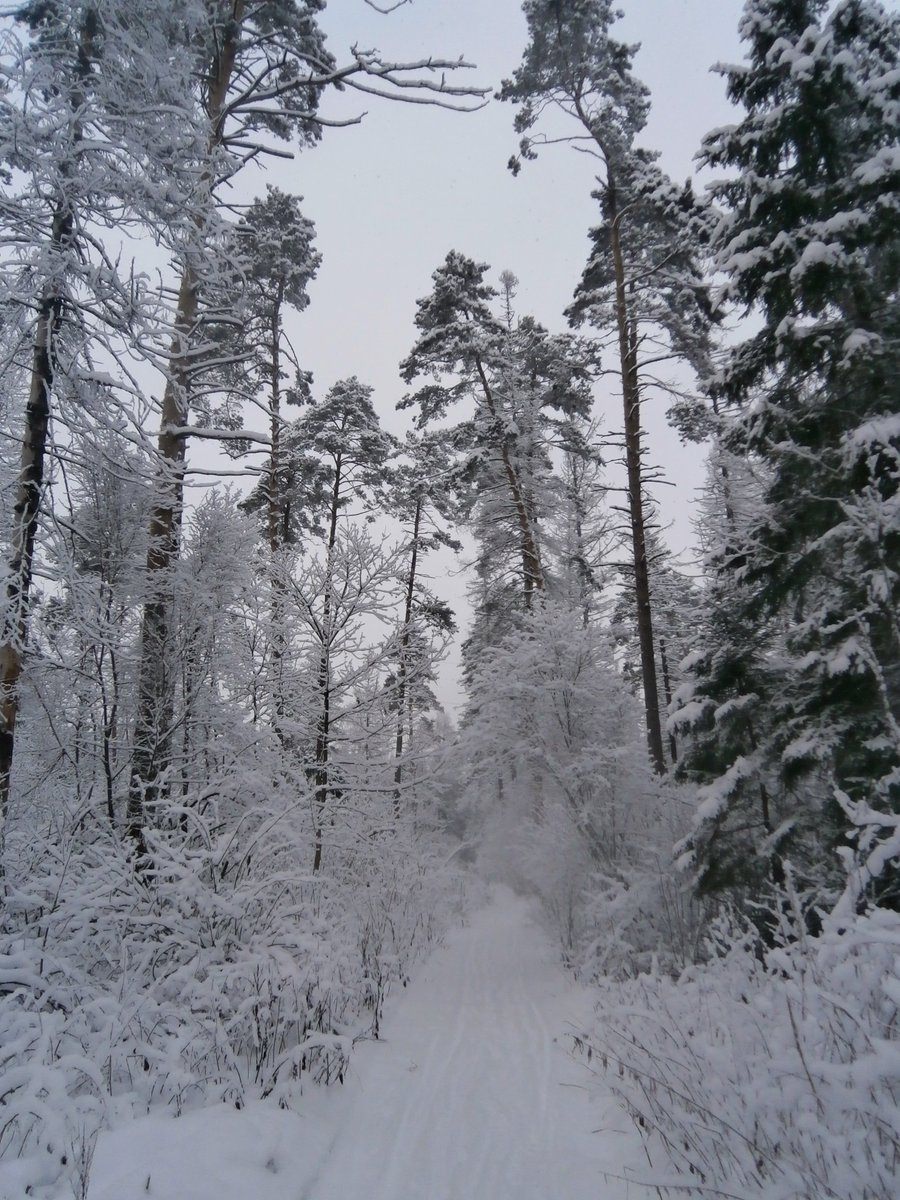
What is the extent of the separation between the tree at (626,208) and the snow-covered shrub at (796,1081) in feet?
26.2

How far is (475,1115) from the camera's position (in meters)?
4.02

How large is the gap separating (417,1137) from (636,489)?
33.7 ft

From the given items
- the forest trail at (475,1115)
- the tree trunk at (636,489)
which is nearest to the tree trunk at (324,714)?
the forest trail at (475,1115)

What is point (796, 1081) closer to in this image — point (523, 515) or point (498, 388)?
point (523, 515)

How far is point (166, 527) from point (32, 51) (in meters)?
4.11

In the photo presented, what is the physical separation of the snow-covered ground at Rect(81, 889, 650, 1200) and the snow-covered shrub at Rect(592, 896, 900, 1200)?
1.42ft

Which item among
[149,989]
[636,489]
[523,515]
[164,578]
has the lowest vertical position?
[149,989]

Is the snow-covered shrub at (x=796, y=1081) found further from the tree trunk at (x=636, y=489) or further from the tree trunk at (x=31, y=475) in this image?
the tree trunk at (x=636, y=489)

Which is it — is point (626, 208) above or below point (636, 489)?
above

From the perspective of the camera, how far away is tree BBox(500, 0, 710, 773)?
1128cm

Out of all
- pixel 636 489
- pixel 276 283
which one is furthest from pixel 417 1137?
pixel 276 283

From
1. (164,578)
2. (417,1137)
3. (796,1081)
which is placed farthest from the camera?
(164,578)

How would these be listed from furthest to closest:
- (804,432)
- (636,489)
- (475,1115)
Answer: (636,489) → (804,432) → (475,1115)

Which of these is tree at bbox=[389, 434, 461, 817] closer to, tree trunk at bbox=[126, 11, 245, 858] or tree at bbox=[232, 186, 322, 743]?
tree at bbox=[232, 186, 322, 743]
